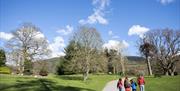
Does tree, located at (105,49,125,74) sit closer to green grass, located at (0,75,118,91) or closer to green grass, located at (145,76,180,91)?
green grass, located at (145,76,180,91)

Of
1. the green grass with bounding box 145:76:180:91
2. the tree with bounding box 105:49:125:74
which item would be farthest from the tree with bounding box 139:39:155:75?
the green grass with bounding box 145:76:180:91

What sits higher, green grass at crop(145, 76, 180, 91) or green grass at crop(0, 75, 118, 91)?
green grass at crop(0, 75, 118, 91)

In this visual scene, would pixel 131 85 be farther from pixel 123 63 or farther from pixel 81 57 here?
pixel 123 63

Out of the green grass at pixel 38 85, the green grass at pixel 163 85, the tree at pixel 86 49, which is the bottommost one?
the green grass at pixel 163 85

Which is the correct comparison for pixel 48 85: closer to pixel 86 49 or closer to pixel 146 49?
pixel 86 49

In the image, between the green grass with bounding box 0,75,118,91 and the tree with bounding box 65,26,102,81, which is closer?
the green grass with bounding box 0,75,118,91

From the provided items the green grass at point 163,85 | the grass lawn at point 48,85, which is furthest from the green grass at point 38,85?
the green grass at point 163,85

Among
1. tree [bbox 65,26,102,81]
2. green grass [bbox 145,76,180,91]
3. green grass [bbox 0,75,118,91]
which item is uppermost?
tree [bbox 65,26,102,81]

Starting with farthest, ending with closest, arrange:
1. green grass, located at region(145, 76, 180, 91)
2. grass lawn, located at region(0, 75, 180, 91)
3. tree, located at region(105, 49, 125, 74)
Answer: tree, located at region(105, 49, 125, 74) → green grass, located at region(145, 76, 180, 91) → grass lawn, located at region(0, 75, 180, 91)

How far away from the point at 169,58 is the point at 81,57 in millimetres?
29286

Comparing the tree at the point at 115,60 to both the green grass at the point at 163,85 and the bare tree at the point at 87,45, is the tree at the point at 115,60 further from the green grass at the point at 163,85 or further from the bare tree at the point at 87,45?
the green grass at the point at 163,85

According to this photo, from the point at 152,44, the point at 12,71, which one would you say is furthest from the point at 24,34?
the point at 152,44

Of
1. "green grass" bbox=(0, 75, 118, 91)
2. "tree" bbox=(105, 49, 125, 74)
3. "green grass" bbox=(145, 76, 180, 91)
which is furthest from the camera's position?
"tree" bbox=(105, 49, 125, 74)

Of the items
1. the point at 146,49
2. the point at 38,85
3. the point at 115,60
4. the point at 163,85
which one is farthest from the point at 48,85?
the point at 115,60
